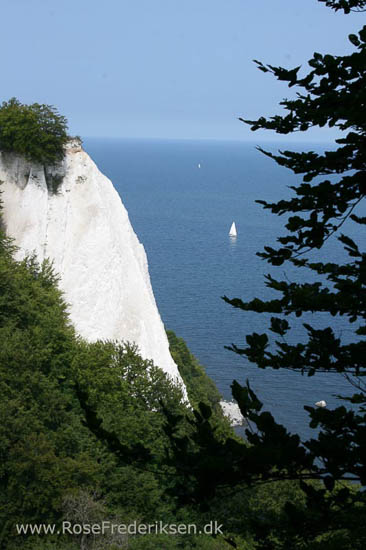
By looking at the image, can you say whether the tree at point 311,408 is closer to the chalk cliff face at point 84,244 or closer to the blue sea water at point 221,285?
the blue sea water at point 221,285

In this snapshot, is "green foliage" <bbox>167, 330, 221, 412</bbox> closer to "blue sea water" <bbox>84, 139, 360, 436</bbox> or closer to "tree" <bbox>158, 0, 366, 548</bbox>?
"blue sea water" <bbox>84, 139, 360, 436</bbox>

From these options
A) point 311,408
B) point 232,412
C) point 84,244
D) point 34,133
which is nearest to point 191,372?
point 232,412

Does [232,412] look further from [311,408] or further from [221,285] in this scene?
[311,408]

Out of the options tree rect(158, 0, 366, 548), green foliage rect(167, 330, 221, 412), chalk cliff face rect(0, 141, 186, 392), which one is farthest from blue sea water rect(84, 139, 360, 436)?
tree rect(158, 0, 366, 548)

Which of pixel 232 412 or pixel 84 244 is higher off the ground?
pixel 84 244

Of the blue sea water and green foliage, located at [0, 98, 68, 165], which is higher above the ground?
green foliage, located at [0, 98, 68, 165]

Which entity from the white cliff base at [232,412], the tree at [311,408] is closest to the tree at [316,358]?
the tree at [311,408]
